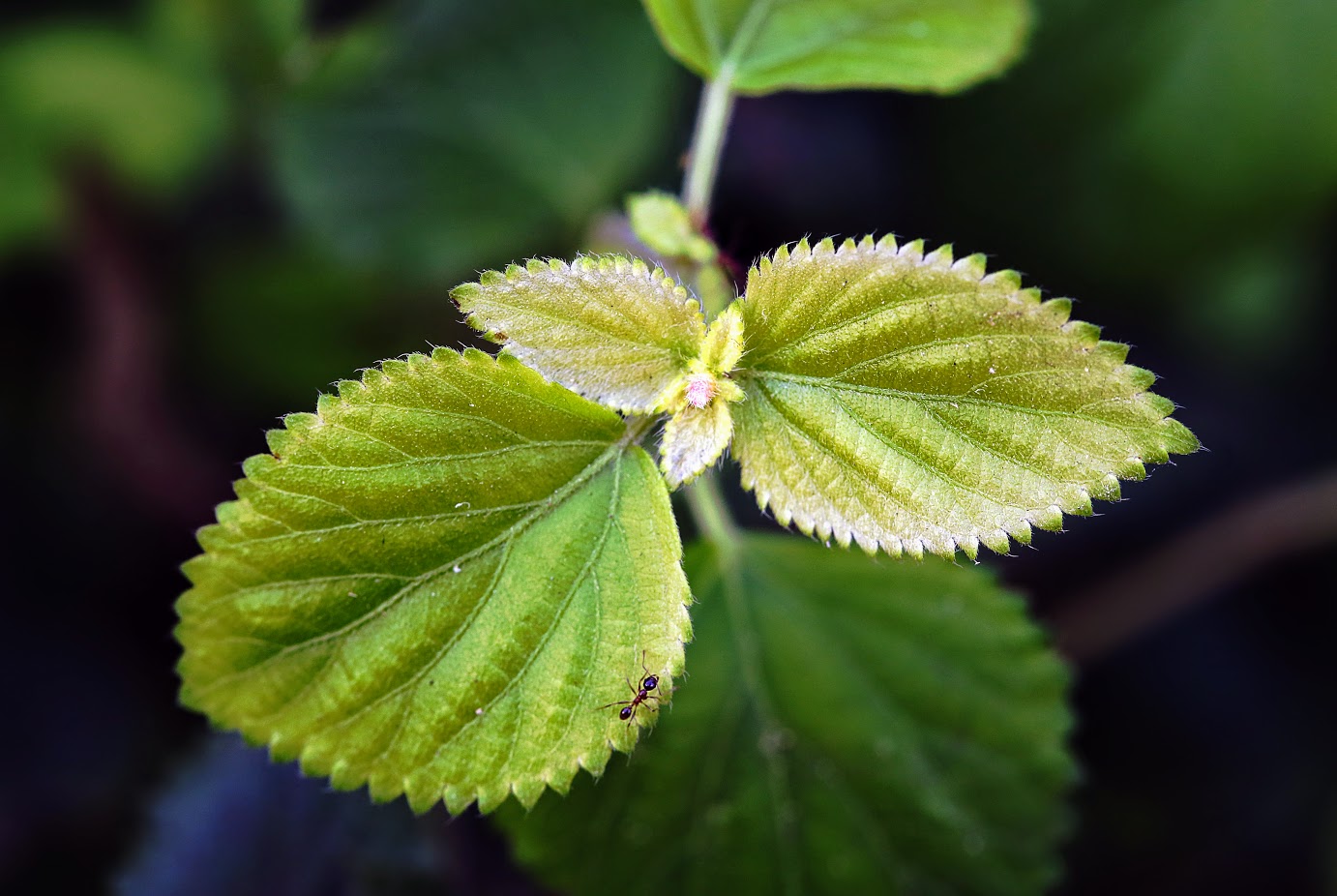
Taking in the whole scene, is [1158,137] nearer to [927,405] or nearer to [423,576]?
[927,405]

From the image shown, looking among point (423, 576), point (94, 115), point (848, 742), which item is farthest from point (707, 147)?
point (94, 115)

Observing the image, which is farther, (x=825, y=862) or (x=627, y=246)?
(x=627, y=246)

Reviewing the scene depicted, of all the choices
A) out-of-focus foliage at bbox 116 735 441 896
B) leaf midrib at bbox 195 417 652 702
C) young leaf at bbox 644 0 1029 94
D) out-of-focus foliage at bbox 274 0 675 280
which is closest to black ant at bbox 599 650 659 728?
leaf midrib at bbox 195 417 652 702

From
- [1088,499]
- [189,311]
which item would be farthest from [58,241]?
[1088,499]

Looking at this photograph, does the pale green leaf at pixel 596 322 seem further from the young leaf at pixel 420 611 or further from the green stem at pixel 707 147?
the green stem at pixel 707 147

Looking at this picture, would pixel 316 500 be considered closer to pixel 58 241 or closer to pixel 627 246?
pixel 627 246

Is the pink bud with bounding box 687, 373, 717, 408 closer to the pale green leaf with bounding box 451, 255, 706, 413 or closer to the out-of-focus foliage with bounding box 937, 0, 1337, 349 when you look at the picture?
the pale green leaf with bounding box 451, 255, 706, 413

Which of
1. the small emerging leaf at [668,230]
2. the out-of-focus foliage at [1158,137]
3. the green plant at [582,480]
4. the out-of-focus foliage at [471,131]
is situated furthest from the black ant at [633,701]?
the out-of-focus foliage at [1158,137]
